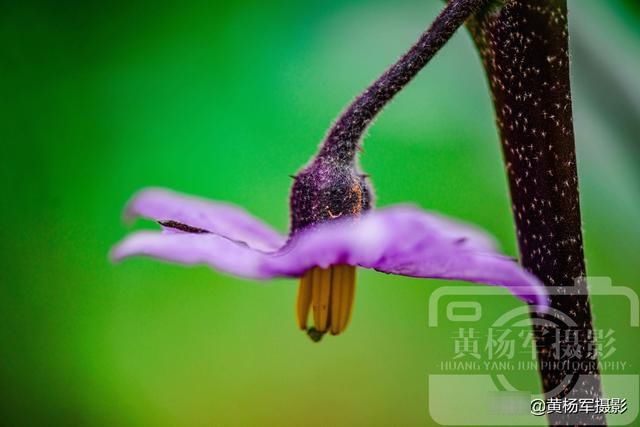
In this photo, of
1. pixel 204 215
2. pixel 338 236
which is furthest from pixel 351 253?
pixel 204 215

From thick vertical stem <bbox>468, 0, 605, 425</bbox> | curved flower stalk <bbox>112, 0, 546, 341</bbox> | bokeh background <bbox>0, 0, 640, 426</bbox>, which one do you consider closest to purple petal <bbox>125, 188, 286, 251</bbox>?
curved flower stalk <bbox>112, 0, 546, 341</bbox>

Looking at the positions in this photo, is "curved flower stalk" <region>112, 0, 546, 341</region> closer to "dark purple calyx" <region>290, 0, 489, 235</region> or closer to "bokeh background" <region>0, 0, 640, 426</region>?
"dark purple calyx" <region>290, 0, 489, 235</region>

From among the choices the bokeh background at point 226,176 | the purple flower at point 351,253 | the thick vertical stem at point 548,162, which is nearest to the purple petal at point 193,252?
the purple flower at point 351,253

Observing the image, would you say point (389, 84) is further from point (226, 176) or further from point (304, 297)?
point (226, 176)

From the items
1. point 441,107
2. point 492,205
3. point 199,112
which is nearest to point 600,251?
point 492,205

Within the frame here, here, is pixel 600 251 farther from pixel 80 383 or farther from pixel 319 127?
pixel 80 383

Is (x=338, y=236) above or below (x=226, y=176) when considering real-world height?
below

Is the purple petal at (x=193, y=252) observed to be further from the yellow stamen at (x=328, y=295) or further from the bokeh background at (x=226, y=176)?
the bokeh background at (x=226, y=176)
